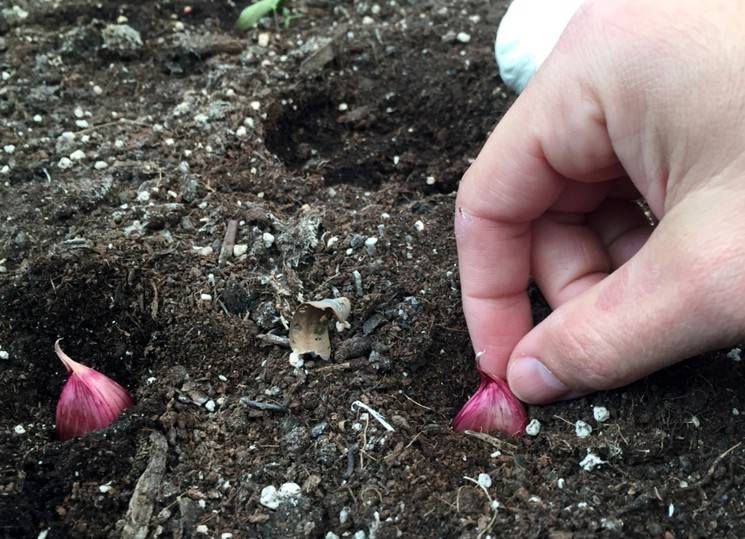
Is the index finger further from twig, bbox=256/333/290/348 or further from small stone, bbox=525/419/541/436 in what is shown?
twig, bbox=256/333/290/348

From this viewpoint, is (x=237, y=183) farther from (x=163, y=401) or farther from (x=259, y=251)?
(x=163, y=401)

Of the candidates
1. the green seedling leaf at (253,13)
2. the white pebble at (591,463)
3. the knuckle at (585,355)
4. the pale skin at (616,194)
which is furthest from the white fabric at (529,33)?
the white pebble at (591,463)

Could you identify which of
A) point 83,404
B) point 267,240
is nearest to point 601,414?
point 267,240

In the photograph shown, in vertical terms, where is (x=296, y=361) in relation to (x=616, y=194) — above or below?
below

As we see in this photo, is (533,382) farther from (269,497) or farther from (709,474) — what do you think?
(269,497)

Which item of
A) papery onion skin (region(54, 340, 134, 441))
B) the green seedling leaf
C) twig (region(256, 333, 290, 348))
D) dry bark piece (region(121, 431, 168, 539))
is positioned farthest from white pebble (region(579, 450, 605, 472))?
the green seedling leaf

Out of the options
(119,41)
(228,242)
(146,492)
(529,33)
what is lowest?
(146,492)
